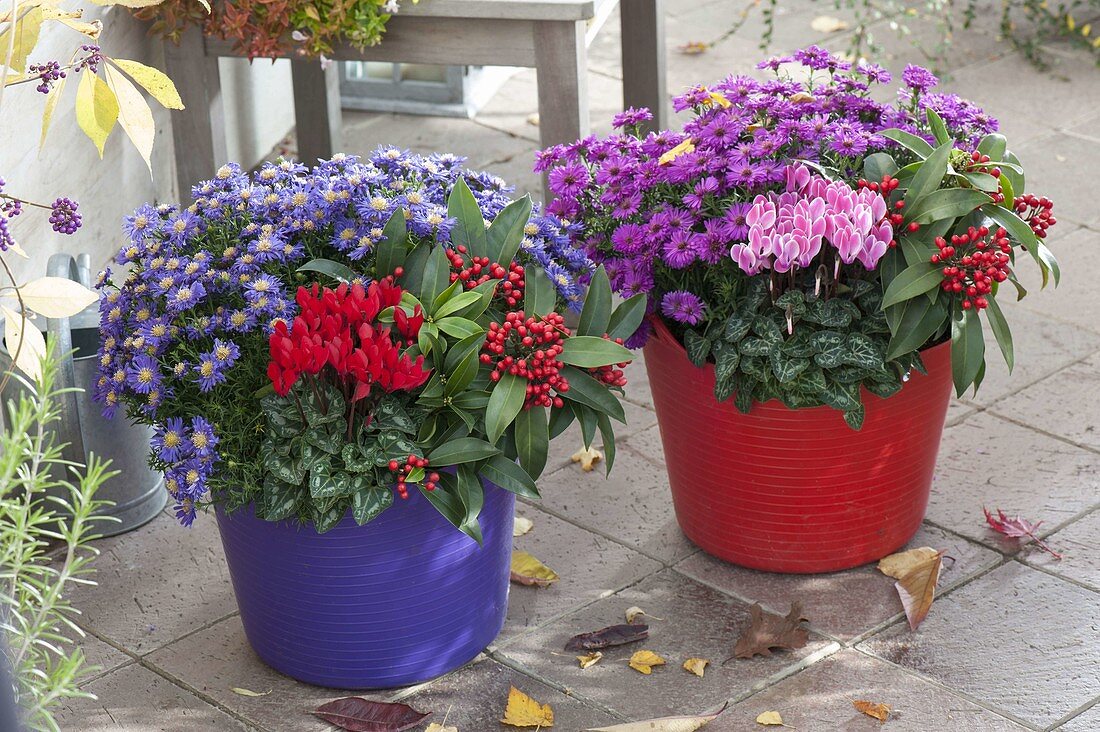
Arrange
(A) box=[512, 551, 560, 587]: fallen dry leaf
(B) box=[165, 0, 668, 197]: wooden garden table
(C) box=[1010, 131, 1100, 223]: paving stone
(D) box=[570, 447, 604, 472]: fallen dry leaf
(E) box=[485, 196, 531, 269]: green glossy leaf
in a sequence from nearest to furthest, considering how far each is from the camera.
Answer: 1. (E) box=[485, 196, 531, 269]: green glossy leaf
2. (A) box=[512, 551, 560, 587]: fallen dry leaf
3. (D) box=[570, 447, 604, 472]: fallen dry leaf
4. (B) box=[165, 0, 668, 197]: wooden garden table
5. (C) box=[1010, 131, 1100, 223]: paving stone

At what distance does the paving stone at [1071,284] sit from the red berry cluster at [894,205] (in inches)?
61.9

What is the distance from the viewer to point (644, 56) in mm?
4266

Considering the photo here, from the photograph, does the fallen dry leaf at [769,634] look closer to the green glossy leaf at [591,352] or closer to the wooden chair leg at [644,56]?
the green glossy leaf at [591,352]

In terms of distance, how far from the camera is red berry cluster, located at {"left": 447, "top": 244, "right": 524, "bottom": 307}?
95.0 inches

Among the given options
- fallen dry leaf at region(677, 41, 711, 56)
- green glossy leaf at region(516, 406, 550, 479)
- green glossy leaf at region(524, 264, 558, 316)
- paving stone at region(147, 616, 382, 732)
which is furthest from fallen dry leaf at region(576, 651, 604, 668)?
fallen dry leaf at region(677, 41, 711, 56)

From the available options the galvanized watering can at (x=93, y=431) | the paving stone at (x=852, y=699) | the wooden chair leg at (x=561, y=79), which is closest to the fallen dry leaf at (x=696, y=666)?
the paving stone at (x=852, y=699)

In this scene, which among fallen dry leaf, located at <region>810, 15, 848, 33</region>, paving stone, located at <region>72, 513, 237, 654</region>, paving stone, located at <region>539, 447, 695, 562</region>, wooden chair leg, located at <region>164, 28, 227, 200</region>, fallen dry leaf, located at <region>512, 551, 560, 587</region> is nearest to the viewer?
paving stone, located at <region>72, 513, 237, 654</region>

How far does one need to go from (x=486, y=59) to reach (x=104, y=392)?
1.59m

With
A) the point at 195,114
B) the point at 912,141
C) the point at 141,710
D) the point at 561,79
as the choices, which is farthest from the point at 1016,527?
the point at 195,114

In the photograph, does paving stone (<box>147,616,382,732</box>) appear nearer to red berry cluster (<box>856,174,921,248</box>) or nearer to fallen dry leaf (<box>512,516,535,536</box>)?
fallen dry leaf (<box>512,516,535,536</box>)

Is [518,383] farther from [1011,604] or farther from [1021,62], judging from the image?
[1021,62]

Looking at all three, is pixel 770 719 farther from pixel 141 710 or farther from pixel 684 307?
pixel 141 710

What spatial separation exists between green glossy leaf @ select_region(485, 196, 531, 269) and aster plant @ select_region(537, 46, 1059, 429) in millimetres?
261

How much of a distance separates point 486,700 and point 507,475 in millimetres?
489
